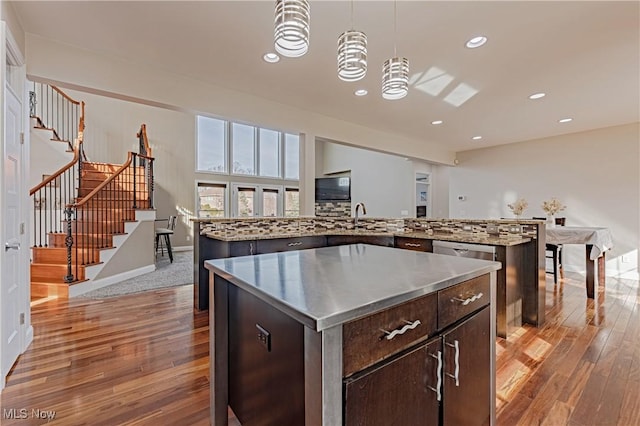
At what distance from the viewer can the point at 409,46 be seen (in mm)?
2766

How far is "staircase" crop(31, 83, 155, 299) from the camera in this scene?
4.02m

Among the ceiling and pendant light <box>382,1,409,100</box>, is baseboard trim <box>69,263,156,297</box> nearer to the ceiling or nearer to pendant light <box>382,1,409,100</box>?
the ceiling

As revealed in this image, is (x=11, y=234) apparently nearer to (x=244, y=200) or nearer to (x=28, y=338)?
(x=28, y=338)

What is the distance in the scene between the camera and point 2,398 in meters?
1.78

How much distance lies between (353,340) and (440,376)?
0.51m

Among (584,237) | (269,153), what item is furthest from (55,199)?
(584,237)

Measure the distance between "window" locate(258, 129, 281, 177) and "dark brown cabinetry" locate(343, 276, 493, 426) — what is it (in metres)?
9.44

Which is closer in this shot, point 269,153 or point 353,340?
point 353,340

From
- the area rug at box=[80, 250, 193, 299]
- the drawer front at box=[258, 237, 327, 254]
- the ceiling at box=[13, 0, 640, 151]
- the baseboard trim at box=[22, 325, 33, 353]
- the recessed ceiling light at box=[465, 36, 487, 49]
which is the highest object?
the ceiling at box=[13, 0, 640, 151]

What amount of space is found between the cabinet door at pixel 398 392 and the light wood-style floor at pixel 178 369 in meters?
0.94

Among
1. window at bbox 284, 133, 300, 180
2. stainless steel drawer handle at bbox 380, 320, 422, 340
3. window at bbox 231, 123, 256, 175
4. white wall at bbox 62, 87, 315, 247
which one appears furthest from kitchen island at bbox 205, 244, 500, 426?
window at bbox 284, 133, 300, 180

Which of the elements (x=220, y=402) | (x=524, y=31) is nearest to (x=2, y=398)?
(x=220, y=402)

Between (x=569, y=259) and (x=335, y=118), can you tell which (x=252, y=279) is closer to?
(x=335, y=118)

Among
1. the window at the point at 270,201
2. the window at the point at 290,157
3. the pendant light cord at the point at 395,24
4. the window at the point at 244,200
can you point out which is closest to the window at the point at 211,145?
the window at the point at 244,200
